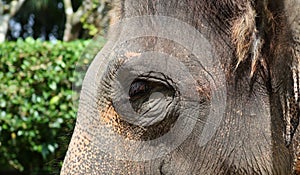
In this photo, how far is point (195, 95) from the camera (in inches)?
83.3

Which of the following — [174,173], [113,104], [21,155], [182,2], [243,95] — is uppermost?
[182,2]

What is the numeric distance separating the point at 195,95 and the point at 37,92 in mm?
5120

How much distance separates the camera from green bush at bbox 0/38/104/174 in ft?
22.6

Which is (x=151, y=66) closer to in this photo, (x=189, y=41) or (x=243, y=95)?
(x=189, y=41)

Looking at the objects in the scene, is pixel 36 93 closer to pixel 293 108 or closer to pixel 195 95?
pixel 195 95

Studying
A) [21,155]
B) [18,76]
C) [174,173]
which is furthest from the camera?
[21,155]

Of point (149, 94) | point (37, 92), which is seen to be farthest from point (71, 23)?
point (149, 94)

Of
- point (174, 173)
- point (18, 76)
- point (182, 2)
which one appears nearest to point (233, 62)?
point (182, 2)

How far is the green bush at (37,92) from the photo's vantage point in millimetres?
6879

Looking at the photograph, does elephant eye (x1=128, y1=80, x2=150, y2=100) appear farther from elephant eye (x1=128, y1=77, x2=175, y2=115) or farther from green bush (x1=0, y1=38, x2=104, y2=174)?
green bush (x1=0, y1=38, x2=104, y2=174)

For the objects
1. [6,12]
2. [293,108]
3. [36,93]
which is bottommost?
[36,93]

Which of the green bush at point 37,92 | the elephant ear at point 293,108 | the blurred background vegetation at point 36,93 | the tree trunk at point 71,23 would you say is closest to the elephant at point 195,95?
the elephant ear at point 293,108

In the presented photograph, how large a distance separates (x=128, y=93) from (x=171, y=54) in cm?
20

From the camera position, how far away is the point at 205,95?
2133 mm
